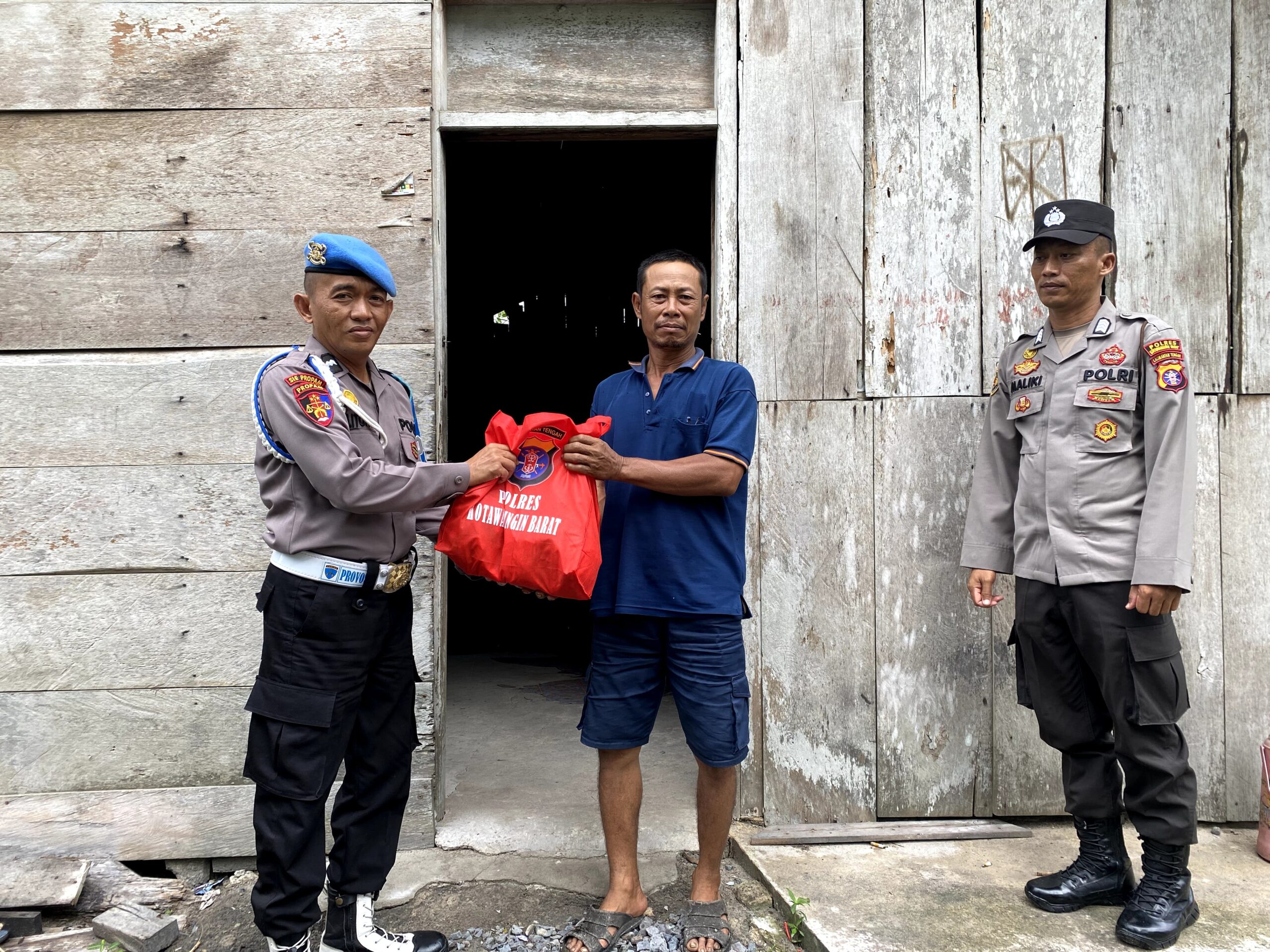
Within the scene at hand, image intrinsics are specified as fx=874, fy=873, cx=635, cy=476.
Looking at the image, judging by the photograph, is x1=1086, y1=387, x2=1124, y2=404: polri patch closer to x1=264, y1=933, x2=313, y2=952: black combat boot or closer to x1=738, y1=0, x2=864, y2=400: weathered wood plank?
x1=738, y1=0, x2=864, y2=400: weathered wood plank

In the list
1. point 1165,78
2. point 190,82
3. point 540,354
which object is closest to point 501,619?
point 540,354

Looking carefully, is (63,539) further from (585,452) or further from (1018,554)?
(1018,554)

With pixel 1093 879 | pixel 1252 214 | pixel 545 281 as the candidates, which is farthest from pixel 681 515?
pixel 545 281

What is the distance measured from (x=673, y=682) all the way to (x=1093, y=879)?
4.50 ft

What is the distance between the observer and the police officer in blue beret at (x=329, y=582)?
215 centimetres

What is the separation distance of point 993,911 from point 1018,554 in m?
1.05

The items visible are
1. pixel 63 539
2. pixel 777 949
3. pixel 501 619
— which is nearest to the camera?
pixel 777 949

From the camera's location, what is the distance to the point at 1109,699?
8.13 feet

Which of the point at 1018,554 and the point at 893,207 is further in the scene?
the point at 893,207

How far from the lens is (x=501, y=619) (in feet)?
24.0

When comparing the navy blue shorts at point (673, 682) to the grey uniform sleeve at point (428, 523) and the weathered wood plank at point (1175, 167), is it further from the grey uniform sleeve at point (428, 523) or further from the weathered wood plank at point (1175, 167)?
the weathered wood plank at point (1175, 167)

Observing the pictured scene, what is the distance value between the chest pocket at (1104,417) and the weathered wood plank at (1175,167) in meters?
0.80

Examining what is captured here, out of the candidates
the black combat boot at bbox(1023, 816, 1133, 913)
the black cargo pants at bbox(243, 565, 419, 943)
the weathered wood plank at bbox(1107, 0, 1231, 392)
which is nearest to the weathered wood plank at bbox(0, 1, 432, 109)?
the black cargo pants at bbox(243, 565, 419, 943)

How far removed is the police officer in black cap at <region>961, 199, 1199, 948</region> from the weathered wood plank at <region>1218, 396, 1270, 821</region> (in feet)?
2.45
